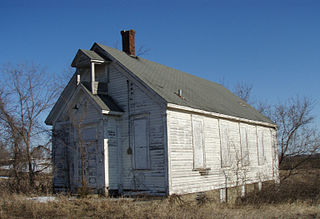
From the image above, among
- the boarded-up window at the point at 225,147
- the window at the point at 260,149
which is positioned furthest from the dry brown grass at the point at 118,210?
the window at the point at 260,149

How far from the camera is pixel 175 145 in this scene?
13164 mm

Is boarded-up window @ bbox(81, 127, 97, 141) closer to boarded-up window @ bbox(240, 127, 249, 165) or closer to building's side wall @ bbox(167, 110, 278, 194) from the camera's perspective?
building's side wall @ bbox(167, 110, 278, 194)

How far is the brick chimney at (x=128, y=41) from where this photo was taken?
1844cm

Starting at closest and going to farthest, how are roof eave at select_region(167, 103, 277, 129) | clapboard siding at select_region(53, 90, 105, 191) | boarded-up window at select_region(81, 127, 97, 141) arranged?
roof eave at select_region(167, 103, 277, 129) → clapboard siding at select_region(53, 90, 105, 191) → boarded-up window at select_region(81, 127, 97, 141)

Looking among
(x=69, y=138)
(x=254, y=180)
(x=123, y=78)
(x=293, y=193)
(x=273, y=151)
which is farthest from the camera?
(x=273, y=151)

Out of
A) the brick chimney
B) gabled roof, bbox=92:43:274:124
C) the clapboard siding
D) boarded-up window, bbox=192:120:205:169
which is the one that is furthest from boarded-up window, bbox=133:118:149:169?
the brick chimney

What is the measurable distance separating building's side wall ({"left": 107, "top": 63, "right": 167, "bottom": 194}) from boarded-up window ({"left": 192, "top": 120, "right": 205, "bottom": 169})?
1.88 meters

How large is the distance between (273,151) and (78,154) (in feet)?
42.6

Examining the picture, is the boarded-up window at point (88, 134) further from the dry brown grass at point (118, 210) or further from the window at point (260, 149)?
the window at point (260, 149)

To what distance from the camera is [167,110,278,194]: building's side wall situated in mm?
13148

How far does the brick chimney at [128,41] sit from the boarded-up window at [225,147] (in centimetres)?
620

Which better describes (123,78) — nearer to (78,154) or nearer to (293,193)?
(78,154)

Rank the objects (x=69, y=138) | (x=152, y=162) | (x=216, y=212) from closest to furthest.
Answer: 1. (x=216, y=212)
2. (x=152, y=162)
3. (x=69, y=138)

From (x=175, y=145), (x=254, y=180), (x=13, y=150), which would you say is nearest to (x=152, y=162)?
(x=175, y=145)
